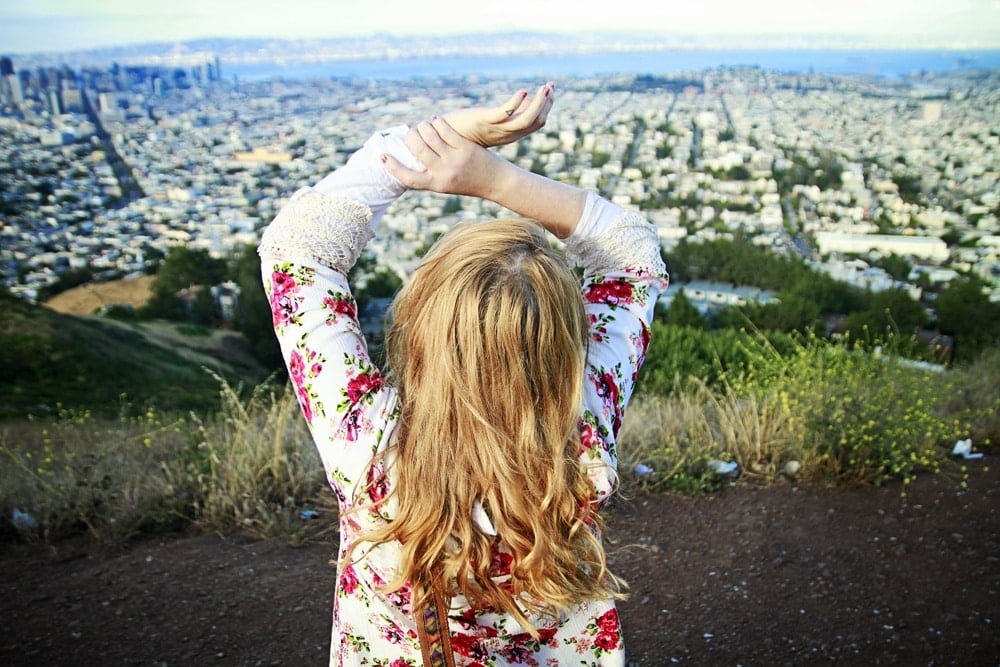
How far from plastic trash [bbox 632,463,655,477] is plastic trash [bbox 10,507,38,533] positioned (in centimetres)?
275

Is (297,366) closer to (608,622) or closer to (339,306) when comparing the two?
(339,306)

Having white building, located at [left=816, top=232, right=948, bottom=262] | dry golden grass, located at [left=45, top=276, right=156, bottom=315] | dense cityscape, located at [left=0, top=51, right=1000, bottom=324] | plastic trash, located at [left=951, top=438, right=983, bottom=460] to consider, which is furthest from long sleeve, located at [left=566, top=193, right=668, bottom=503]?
dry golden grass, located at [left=45, top=276, right=156, bottom=315]

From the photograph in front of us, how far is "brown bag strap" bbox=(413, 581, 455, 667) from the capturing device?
131 centimetres

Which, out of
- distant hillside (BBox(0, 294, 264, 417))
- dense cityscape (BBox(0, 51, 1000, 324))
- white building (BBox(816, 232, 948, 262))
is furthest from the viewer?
dense cityscape (BBox(0, 51, 1000, 324))

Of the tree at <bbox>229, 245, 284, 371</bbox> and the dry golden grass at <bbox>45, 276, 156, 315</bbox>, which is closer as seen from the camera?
the tree at <bbox>229, 245, 284, 371</bbox>

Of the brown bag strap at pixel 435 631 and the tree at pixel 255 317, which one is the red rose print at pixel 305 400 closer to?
the brown bag strap at pixel 435 631

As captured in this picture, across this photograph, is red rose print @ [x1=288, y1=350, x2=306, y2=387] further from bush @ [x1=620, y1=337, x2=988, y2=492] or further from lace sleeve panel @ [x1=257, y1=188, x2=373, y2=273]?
bush @ [x1=620, y1=337, x2=988, y2=492]

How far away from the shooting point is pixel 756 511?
389 cm

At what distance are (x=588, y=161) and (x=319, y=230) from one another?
26937mm

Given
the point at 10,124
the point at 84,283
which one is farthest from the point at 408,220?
the point at 10,124

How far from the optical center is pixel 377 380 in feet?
4.33

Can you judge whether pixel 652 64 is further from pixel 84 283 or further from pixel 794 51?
pixel 84 283

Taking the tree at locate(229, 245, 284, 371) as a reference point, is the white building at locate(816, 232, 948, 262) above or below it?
above

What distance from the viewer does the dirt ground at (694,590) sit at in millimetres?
2906
